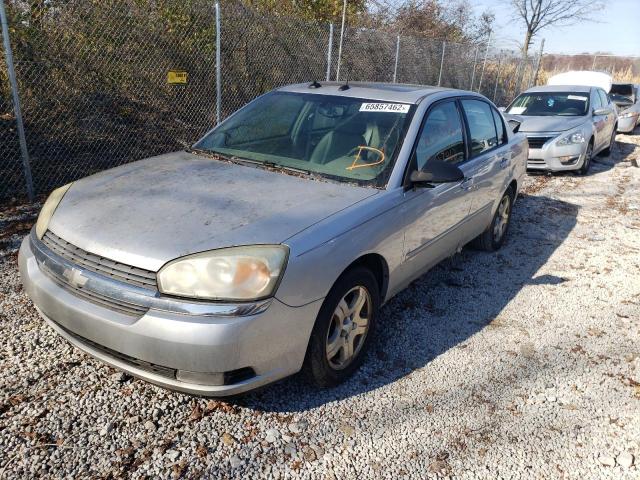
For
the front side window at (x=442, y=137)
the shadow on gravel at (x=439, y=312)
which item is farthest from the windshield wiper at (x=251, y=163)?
the shadow on gravel at (x=439, y=312)

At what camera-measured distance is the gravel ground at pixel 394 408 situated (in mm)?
2318

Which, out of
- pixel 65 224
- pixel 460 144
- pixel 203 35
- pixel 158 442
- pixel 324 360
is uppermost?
pixel 203 35

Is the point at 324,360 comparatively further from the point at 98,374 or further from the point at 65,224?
the point at 65,224

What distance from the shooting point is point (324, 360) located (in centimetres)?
267

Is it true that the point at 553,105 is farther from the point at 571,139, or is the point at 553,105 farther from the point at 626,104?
the point at 626,104

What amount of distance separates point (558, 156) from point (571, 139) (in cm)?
41

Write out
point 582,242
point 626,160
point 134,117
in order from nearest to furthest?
point 582,242
point 134,117
point 626,160

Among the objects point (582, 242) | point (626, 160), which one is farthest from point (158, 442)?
point (626, 160)

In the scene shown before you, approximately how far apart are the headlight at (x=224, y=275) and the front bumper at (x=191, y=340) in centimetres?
→ 8

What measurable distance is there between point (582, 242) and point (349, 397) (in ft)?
13.6

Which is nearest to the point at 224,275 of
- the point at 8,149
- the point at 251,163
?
the point at 251,163

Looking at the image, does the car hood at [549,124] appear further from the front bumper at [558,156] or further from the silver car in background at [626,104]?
the silver car in background at [626,104]

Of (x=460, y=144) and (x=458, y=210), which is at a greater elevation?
(x=460, y=144)

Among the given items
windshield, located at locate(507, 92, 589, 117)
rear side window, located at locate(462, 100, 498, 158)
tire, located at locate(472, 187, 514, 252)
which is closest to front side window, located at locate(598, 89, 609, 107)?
windshield, located at locate(507, 92, 589, 117)
